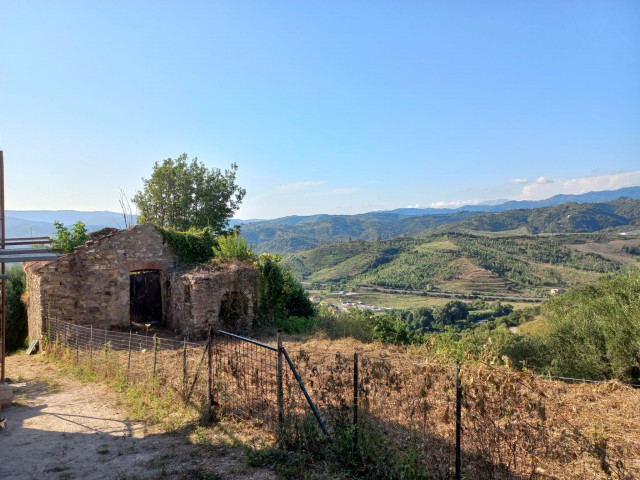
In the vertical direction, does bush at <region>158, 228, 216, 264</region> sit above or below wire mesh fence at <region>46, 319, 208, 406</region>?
above

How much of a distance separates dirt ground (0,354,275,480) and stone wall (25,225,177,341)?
5311 millimetres

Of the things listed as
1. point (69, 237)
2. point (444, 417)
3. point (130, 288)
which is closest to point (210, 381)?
point (444, 417)

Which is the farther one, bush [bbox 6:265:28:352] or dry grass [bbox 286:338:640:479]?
bush [bbox 6:265:28:352]

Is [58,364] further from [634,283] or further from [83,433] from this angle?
[634,283]

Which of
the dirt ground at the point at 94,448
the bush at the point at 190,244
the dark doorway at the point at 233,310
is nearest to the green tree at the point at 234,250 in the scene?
the bush at the point at 190,244

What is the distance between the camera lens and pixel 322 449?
5012 mm

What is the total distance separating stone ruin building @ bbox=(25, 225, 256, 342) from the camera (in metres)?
13.0

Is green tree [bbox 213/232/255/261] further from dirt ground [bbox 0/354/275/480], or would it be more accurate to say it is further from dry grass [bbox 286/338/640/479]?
dry grass [bbox 286/338/640/479]

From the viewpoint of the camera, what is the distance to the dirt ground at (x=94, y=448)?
16.6 ft

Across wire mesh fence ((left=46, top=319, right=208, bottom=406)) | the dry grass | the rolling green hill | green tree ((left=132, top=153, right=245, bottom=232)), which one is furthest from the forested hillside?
wire mesh fence ((left=46, top=319, right=208, bottom=406))

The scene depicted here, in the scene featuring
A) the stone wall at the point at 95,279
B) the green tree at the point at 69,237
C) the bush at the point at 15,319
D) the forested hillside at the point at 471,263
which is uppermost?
the green tree at the point at 69,237

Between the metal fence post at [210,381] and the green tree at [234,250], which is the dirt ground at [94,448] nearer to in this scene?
the metal fence post at [210,381]

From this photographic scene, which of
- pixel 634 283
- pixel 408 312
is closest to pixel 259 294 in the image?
pixel 634 283

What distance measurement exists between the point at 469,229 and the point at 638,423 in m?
144
